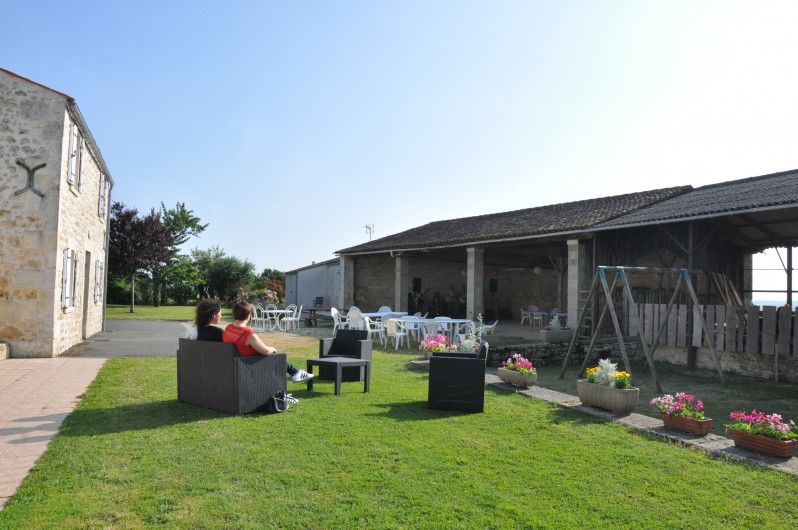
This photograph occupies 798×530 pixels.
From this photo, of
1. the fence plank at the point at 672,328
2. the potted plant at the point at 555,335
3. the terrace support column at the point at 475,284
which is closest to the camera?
the fence plank at the point at 672,328

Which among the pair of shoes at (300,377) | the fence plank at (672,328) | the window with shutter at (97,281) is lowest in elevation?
the pair of shoes at (300,377)

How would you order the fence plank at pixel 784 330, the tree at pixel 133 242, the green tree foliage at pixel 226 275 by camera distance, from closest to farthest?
the fence plank at pixel 784 330
the tree at pixel 133 242
the green tree foliage at pixel 226 275

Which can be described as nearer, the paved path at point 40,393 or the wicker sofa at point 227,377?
the paved path at point 40,393

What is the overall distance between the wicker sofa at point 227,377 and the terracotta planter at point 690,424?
3.72m

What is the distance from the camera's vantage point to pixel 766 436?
13.7 feet

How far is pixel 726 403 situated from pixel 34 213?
10.7 m

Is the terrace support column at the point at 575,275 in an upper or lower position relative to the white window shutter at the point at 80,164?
lower

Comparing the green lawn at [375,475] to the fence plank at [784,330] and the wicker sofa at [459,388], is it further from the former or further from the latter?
the fence plank at [784,330]

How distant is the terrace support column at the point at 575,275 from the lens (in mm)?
12227

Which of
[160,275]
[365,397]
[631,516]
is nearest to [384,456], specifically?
[631,516]

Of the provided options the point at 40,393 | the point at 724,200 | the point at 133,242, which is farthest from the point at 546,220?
the point at 133,242

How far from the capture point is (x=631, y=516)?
294 centimetres

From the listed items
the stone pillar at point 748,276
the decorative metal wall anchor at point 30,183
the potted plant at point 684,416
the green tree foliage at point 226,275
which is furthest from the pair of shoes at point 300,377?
the green tree foliage at point 226,275

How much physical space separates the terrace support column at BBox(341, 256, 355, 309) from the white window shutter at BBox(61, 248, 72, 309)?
12188 mm
